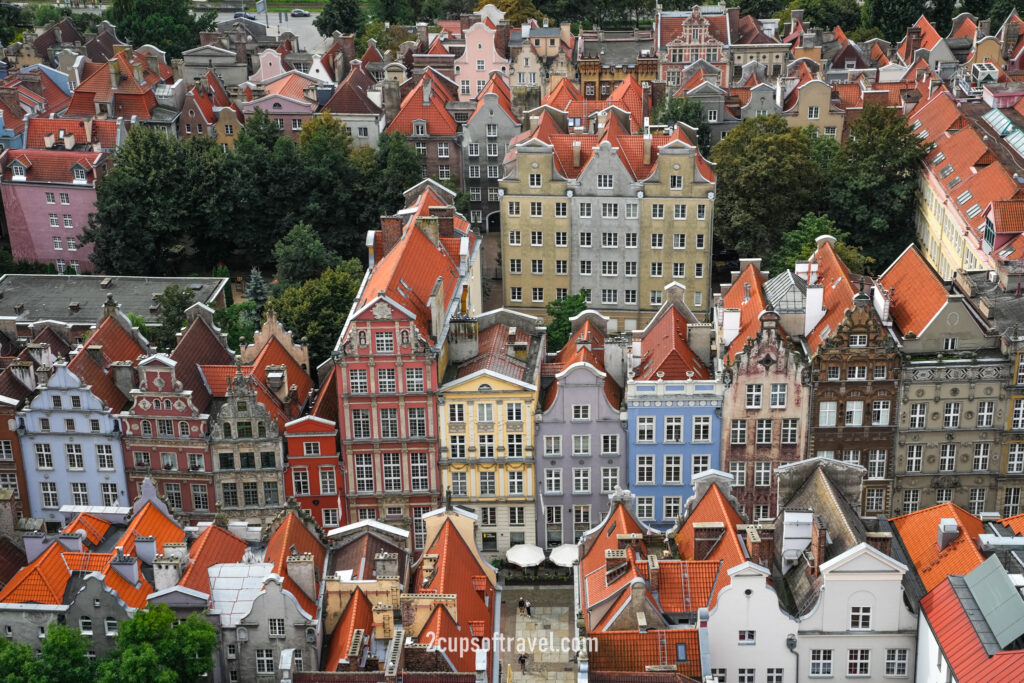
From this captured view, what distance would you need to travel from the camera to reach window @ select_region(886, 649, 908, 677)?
249 feet

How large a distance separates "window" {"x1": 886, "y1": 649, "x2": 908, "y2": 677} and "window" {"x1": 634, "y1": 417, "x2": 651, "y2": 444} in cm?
2655

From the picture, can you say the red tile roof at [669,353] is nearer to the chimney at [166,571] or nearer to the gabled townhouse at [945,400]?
the gabled townhouse at [945,400]

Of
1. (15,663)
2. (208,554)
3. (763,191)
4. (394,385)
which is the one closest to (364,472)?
(394,385)

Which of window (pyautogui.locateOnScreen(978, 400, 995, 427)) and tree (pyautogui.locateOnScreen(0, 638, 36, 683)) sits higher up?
window (pyautogui.locateOnScreen(978, 400, 995, 427))

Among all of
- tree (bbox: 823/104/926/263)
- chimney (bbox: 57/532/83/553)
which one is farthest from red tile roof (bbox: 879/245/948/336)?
chimney (bbox: 57/532/83/553)

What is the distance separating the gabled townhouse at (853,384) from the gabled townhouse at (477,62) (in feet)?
283

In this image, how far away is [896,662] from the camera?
76188mm

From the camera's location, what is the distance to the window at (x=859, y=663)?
2997 inches

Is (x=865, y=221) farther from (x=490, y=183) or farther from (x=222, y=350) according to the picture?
(x=222, y=350)

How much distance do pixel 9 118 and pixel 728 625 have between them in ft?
398

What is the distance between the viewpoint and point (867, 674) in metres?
76.6

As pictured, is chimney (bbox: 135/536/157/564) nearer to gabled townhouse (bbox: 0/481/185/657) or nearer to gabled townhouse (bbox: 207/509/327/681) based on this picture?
gabled townhouse (bbox: 0/481/185/657)

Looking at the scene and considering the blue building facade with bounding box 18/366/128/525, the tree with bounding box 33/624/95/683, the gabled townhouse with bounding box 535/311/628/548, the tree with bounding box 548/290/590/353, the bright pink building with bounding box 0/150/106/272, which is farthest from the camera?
the bright pink building with bounding box 0/150/106/272

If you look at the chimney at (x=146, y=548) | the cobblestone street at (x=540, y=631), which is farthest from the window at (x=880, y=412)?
the chimney at (x=146, y=548)
